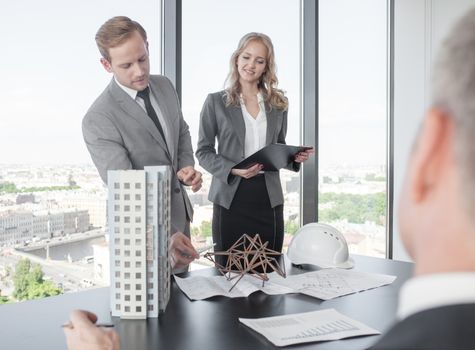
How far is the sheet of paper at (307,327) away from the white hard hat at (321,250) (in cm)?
55

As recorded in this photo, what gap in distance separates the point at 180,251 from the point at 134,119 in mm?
689

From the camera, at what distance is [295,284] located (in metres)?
1.68

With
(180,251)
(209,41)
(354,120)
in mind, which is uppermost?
(209,41)

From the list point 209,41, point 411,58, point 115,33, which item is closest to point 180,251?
point 115,33

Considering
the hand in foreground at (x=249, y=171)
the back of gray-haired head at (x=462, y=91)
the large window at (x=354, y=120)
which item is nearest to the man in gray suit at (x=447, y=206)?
the back of gray-haired head at (x=462, y=91)

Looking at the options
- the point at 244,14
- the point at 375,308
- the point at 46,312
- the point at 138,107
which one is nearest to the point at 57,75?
the point at 138,107

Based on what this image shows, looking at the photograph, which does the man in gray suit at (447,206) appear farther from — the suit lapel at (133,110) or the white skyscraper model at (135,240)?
the suit lapel at (133,110)

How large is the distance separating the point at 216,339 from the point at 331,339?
0.85 ft

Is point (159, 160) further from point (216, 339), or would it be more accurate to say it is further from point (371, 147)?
point (371, 147)

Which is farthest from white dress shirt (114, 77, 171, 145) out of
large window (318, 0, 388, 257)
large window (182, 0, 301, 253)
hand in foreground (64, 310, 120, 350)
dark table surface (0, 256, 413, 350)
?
large window (318, 0, 388, 257)

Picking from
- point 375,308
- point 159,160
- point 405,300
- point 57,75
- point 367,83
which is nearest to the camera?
point 405,300

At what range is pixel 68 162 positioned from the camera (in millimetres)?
3023

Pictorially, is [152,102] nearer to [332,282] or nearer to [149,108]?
[149,108]

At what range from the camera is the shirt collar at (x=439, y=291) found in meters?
0.47
